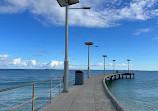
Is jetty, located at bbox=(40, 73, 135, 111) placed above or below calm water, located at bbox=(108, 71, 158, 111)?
above

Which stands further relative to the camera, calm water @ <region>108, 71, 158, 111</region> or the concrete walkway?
calm water @ <region>108, 71, 158, 111</region>

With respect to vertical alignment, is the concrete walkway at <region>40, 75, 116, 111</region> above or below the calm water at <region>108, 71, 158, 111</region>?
above

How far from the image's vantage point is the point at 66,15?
9.05 meters

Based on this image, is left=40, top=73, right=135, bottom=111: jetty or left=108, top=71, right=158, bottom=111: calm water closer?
left=40, top=73, right=135, bottom=111: jetty

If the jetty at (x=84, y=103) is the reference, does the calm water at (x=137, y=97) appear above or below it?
below

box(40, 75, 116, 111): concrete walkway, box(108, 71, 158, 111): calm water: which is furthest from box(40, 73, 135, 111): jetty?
box(108, 71, 158, 111): calm water

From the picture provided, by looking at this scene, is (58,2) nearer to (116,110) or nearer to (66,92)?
(66,92)

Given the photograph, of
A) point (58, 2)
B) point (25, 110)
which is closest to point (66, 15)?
point (58, 2)

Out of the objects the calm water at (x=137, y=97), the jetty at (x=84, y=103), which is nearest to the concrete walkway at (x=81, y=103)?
the jetty at (x=84, y=103)

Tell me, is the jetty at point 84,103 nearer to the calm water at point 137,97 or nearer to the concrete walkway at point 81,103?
the concrete walkway at point 81,103

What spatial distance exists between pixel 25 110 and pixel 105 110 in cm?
920

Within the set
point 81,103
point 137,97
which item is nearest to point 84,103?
point 81,103

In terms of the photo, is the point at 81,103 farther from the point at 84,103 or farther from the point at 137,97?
the point at 137,97

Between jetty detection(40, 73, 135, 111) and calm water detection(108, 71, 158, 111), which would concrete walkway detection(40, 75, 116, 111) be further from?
calm water detection(108, 71, 158, 111)
